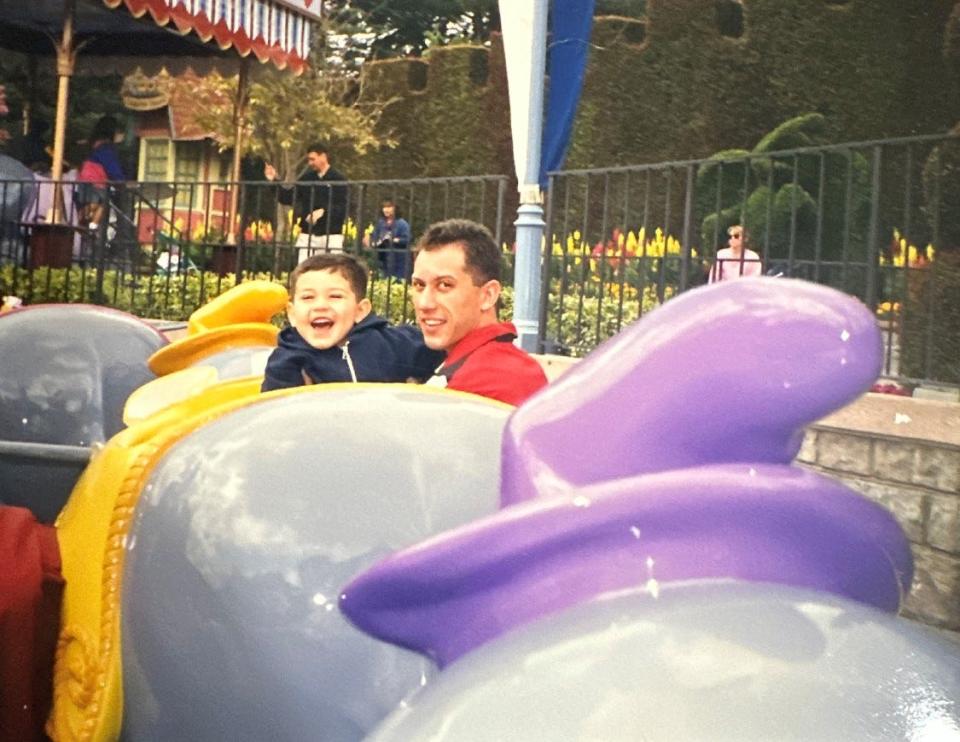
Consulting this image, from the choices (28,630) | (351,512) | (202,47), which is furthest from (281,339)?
(202,47)

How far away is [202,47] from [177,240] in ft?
6.00

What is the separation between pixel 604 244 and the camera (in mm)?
6332

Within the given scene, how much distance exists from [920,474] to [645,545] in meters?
3.96

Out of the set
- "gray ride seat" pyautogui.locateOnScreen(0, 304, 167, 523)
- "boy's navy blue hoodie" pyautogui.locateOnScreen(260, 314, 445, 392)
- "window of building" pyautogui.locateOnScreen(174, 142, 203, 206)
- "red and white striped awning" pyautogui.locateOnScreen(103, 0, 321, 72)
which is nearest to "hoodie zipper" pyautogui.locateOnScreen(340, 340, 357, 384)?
"boy's navy blue hoodie" pyautogui.locateOnScreen(260, 314, 445, 392)

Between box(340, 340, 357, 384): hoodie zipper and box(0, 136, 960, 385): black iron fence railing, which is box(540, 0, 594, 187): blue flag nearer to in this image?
box(0, 136, 960, 385): black iron fence railing

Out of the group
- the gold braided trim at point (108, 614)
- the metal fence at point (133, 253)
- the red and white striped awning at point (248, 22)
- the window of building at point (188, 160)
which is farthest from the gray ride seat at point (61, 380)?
the window of building at point (188, 160)

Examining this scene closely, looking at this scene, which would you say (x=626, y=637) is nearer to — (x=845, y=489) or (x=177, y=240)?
(x=845, y=489)

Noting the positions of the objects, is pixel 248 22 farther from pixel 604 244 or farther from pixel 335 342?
pixel 335 342

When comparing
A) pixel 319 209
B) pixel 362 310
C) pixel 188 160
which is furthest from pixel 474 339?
pixel 188 160

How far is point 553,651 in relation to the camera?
1.91ft

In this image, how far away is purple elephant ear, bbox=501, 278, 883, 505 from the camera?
0.66m

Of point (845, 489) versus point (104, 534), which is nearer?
point (845, 489)

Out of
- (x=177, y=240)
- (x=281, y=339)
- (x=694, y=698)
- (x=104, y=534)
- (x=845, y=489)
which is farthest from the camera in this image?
(x=177, y=240)

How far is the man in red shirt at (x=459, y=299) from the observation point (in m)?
1.91
